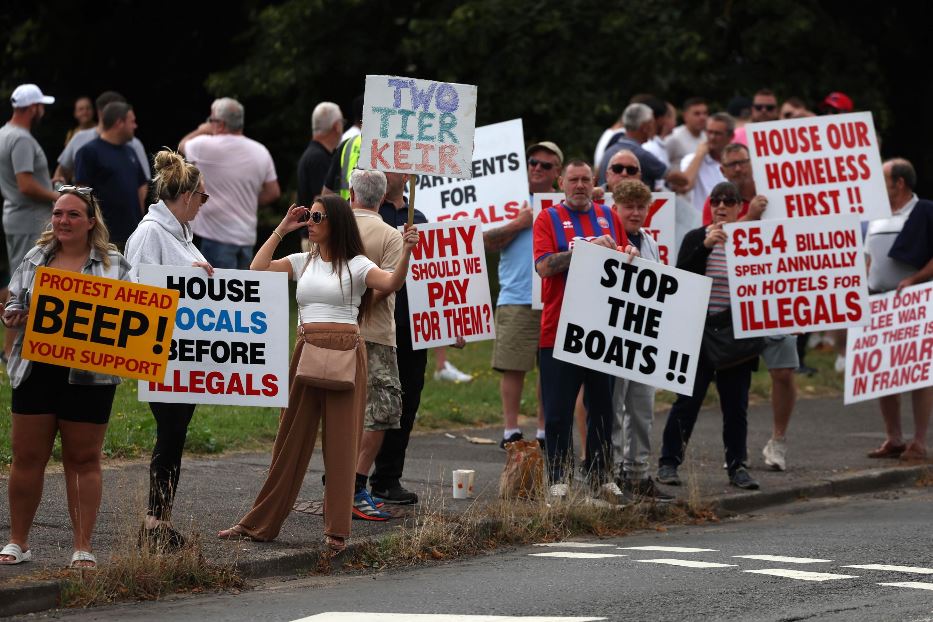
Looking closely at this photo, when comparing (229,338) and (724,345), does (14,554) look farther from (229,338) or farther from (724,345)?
(724,345)

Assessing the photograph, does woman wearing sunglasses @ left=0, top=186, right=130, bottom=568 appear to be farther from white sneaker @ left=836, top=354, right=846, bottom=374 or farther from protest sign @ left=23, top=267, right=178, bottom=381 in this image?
white sneaker @ left=836, top=354, right=846, bottom=374

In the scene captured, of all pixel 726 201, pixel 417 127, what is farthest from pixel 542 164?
pixel 417 127

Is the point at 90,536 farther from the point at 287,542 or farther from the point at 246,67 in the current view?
the point at 246,67

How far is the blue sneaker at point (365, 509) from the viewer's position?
1024 centimetres

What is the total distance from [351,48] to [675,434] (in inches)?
598

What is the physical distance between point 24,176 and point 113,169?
914mm

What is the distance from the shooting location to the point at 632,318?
1112 centimetres

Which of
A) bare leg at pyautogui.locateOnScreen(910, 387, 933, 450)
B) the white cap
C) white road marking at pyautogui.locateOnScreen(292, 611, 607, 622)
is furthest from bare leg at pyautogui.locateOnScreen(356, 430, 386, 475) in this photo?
the white cap

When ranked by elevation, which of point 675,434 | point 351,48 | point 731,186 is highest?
point 351,48

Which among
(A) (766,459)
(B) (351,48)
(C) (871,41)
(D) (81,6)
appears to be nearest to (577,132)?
(B) (351,48)

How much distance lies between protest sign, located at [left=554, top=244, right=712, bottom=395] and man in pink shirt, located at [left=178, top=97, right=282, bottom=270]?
5262 mm

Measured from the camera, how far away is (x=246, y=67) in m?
26.5

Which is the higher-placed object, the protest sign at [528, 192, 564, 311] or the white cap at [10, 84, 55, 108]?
the white cap at [10, 84, 55, 108]

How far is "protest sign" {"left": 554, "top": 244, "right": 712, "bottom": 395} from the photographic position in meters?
10.9
